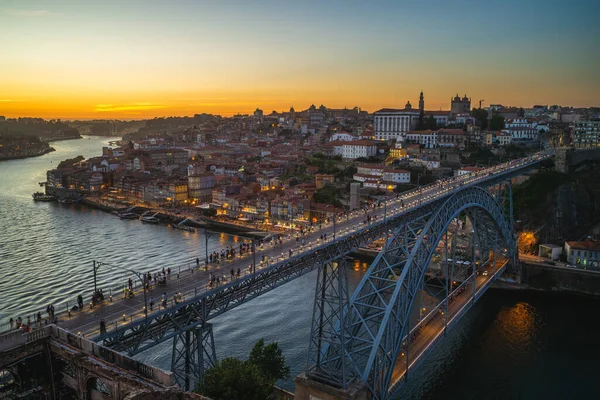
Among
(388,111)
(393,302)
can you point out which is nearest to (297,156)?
(388,111)

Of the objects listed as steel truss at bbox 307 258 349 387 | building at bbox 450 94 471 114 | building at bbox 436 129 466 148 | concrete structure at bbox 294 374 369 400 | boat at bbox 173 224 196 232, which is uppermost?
building at bbox 450 94 471 114

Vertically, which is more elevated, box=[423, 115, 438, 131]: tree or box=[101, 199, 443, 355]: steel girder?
box=[423, 115, 438, 131]: tree

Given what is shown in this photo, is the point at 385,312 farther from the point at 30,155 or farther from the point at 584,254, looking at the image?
the point at 30,155

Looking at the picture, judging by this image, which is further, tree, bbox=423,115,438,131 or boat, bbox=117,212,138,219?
tree, bbox=423,115,438,131

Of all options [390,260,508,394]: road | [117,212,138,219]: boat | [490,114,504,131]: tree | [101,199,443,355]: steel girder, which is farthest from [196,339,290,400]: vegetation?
[490,114,504,131]: tree

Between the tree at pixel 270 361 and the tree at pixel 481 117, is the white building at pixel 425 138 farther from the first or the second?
the tree at pixel 270 361

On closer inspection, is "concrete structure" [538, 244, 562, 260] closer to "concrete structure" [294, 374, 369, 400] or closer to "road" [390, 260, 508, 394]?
"road" [390, 260, 508, 394]
